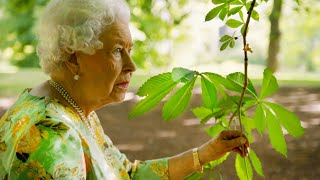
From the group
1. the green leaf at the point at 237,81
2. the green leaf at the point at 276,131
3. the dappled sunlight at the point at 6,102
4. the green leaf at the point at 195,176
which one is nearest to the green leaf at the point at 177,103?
the green leaf at the point at 237,81

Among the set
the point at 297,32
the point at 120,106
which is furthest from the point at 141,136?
the point at 297,32

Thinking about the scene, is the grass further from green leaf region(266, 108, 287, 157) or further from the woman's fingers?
green leaf region(266, 108, 287, 157)

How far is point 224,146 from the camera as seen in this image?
4.44ft

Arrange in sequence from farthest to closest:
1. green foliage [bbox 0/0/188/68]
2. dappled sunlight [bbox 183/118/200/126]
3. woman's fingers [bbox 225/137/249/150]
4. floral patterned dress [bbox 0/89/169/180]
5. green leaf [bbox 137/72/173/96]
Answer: green foliage [bbox 0/0/188/68] → dappled sunlight [bbox 183/118/200/126] → woman's fingers [bbox 225/137/249/150] → green leaf [bbox 137/72/173/96] → floral patterned dress [bbox 0/89/169/180]

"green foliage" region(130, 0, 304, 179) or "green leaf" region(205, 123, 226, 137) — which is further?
"green leaf" region(205, 123, 226, 137)

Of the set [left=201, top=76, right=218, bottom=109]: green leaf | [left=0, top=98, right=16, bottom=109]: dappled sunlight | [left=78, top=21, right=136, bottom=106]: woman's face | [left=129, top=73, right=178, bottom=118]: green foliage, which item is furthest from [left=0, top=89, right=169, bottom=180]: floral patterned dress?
[left=0, top=98, right=16, bottom=109]: dappled sunlight

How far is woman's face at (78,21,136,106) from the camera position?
3.96 ft

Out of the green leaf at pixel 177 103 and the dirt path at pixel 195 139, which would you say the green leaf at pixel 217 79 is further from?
the dirt path at pixel 195 139

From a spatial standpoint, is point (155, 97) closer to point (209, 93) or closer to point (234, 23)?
point (209, 93)

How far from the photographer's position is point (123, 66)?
1.25 m

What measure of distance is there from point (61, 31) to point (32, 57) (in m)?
11.4

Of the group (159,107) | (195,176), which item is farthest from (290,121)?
(159,107)

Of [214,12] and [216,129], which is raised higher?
[214,12]

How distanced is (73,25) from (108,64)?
0.14m
